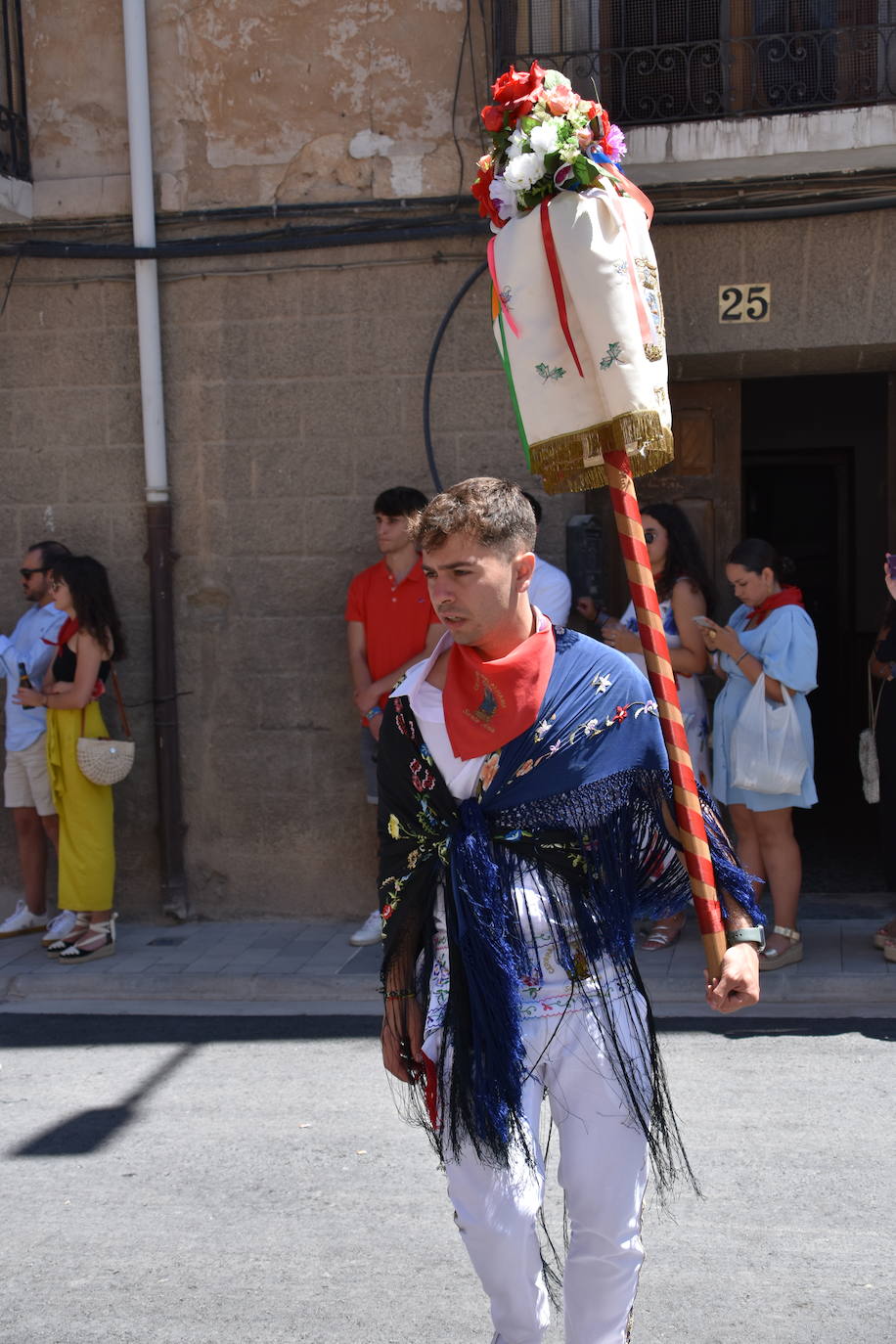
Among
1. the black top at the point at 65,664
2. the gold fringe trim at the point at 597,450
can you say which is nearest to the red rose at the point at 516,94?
the gold fringe trim at the point at 597,450

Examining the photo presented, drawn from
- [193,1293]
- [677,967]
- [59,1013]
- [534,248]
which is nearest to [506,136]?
[534,248]

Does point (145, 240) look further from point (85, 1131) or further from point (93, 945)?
point (85, 1131)

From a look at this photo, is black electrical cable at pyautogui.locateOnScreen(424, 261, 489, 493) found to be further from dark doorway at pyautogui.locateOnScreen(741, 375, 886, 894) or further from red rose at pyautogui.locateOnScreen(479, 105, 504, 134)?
red rose at pyautogui.locateOnScreen(479, 105, 504, 134)

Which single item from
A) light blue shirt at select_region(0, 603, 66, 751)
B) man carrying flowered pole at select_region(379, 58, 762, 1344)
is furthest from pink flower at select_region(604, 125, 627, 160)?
light blue shirt at select_region(0, 603, 66, 751)

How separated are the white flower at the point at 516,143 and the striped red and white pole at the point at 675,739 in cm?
73

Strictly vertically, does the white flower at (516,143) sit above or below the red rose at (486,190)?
above

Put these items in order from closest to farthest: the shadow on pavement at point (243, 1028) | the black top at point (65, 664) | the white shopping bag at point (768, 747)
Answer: the shadow on pavement at point (243, 1028), the white shopping bag at point (768, 747), the black top at point (65, 664)

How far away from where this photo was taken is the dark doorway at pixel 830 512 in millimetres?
11758

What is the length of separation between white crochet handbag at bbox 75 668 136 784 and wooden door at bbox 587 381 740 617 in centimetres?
273

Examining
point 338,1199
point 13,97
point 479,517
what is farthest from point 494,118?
point 13,97

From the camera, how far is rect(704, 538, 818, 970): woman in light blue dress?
6.36 m

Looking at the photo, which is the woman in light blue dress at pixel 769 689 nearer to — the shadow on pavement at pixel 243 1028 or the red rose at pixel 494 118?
the shadow on pavement at pixel 243 1028

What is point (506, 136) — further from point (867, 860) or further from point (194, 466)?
point (867, 860)

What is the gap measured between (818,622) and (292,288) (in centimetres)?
697
